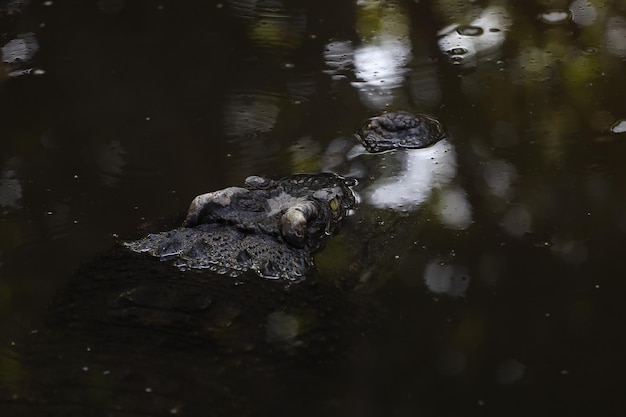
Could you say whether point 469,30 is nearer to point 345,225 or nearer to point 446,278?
point 345,225

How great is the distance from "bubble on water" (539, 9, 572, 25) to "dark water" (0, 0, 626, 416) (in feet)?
0.04

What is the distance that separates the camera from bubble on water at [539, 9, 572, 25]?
406cm

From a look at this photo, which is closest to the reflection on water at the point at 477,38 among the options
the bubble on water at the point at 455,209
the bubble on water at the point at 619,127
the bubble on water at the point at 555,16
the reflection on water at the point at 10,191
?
the bubble on water at the point at 555,16

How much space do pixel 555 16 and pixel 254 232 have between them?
2.32 metres

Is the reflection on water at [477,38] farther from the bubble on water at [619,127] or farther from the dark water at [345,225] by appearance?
the bubble on water at [619,127]

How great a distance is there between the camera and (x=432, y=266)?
2.64 meters

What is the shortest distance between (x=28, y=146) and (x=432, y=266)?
1.78 metres

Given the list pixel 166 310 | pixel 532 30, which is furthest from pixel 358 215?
pixel 532 30

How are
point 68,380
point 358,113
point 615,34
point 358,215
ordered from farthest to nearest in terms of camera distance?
point 615,34, point 358,113, point 358,215, point 68,380

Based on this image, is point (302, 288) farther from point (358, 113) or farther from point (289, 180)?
point (358, 113)

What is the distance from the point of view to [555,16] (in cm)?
411

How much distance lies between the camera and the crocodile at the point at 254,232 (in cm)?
255

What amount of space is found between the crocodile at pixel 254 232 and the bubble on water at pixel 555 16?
188 centimetres

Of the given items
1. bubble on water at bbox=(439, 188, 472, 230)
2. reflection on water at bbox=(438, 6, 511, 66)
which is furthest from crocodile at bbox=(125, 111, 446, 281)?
reflection on water at bbox=(438, 6, 511, 66)
